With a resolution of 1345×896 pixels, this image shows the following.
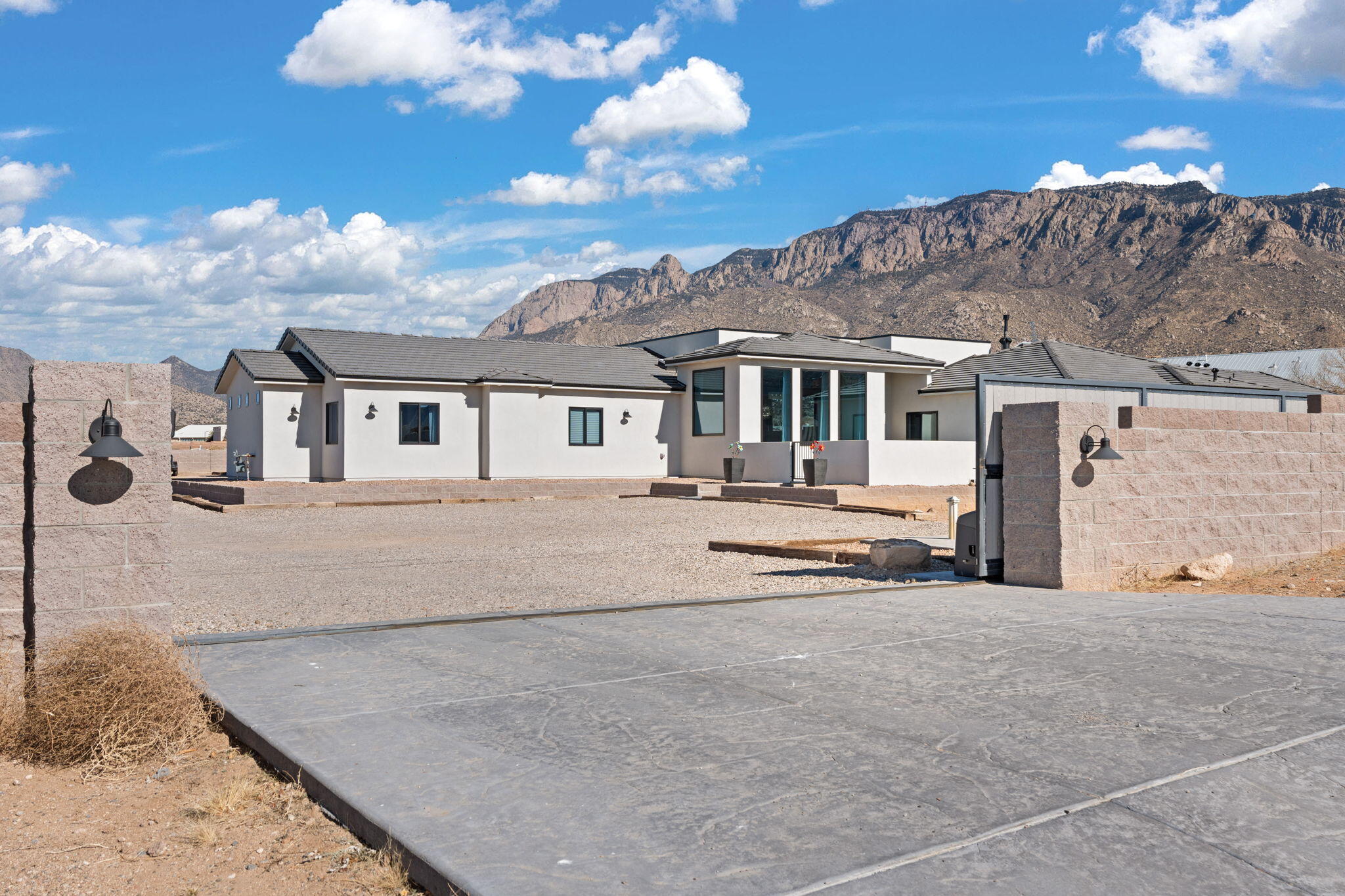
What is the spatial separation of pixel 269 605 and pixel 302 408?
2292 cm

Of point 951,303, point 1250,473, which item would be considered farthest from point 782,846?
point 951,303

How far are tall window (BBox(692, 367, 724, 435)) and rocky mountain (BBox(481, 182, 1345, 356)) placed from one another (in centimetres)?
4974

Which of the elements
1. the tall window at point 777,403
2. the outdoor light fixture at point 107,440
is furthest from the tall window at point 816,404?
the outdoor light fixture at point 107,440

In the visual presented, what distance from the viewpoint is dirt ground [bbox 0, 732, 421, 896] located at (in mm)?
3777

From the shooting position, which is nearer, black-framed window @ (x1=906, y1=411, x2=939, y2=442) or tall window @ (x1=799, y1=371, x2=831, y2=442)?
tall window @ (x1=799, y1=371, x2=831, y2=442)

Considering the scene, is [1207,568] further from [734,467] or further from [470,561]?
[734,467]

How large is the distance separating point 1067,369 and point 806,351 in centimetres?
780

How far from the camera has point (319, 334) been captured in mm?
33094

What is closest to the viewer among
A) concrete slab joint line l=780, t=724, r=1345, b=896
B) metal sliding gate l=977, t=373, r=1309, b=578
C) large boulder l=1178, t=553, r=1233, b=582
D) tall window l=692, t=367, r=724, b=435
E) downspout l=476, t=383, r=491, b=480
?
concrete slab joint line l=780, t=724, r=1345, b=896

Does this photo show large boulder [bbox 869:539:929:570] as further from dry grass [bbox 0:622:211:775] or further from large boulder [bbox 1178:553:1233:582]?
dry grass [bbox 0:622:211:775]

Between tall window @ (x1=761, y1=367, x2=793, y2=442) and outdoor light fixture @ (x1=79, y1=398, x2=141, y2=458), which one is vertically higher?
tall window @ (x1=761, y1=367, x2=793, y2=442)

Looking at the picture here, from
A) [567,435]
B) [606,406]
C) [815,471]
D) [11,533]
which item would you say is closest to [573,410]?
[567,435]

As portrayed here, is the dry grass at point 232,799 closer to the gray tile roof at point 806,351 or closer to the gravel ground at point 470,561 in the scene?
the gravel ground at point 470,561

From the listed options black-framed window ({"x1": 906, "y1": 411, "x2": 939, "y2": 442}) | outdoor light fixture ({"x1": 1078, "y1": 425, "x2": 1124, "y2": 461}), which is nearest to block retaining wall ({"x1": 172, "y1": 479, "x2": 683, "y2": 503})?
black-framed window ({"x1": 906, "y1": 411, "x2": 939, "y2": 442})
